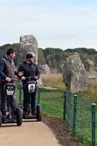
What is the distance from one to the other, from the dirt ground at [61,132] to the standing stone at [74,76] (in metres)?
11.3

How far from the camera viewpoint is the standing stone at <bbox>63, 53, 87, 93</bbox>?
26391 mm

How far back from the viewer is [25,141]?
10.6 m

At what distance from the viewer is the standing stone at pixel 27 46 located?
29969mm

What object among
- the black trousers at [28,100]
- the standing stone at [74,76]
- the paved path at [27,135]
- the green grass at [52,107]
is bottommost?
the paved path at [27,135]

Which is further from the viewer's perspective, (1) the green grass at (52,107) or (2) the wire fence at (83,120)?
(1) the green grass at (52,107)

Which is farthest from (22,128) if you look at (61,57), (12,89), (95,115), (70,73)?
(61,57)

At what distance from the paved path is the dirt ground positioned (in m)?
0.15

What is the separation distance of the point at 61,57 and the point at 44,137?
197ft

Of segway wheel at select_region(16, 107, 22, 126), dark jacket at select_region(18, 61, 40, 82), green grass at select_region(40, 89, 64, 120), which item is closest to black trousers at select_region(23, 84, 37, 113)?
dark jacket at select_region(18, 61, 40, 82)

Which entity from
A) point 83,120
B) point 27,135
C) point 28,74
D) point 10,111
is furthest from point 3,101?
point 83,120

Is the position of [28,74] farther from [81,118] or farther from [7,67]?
[81,118]

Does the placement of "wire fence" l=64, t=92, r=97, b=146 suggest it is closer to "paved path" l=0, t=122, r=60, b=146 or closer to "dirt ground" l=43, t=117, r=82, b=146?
"dirt ground" l=43, t=117, r=82, b=146

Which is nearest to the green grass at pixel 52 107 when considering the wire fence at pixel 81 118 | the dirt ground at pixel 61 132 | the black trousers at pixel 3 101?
the dirt ground at pixel 61 132

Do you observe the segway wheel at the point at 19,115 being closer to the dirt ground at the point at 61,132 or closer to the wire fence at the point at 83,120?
the dirt ground at the point at 61,132
